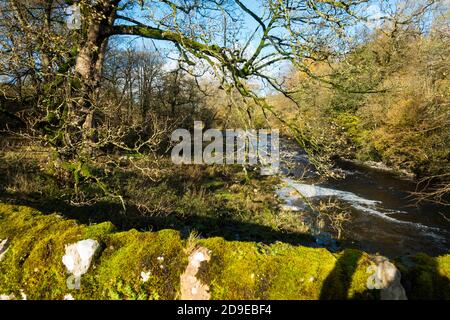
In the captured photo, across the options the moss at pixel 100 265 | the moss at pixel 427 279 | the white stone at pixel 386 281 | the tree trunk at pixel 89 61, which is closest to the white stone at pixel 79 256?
the moss at pixel 100 265

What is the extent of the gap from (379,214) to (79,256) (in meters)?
12.5

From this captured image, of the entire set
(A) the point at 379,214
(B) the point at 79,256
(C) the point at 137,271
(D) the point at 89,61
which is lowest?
(A) the point at 379,214

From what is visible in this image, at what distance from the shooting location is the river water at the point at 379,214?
9.87 m

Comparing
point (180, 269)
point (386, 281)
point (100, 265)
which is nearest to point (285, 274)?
point (386, 281)

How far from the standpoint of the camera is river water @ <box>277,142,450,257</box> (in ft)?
32.4

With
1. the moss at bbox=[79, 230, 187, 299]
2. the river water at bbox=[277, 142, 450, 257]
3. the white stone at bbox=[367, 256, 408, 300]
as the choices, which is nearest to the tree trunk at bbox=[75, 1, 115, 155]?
the river water at bbox=[277, 142, 450, 257]

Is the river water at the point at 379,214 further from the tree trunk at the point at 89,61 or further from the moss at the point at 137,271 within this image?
the tree trunk at the point at 89,61

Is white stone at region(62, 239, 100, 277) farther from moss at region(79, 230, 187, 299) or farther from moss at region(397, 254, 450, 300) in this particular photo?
moss at region(397, 254, 450, 300)

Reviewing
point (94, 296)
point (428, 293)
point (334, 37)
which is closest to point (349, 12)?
point (334, 37)

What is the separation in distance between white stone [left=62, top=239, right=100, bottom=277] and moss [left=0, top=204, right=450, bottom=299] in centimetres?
5

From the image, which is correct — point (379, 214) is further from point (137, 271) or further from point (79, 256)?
point (79, 256)

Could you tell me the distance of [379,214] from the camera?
41.4 ft

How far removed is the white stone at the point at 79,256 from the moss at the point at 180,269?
0.16ft

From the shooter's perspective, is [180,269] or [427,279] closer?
[427,279]
